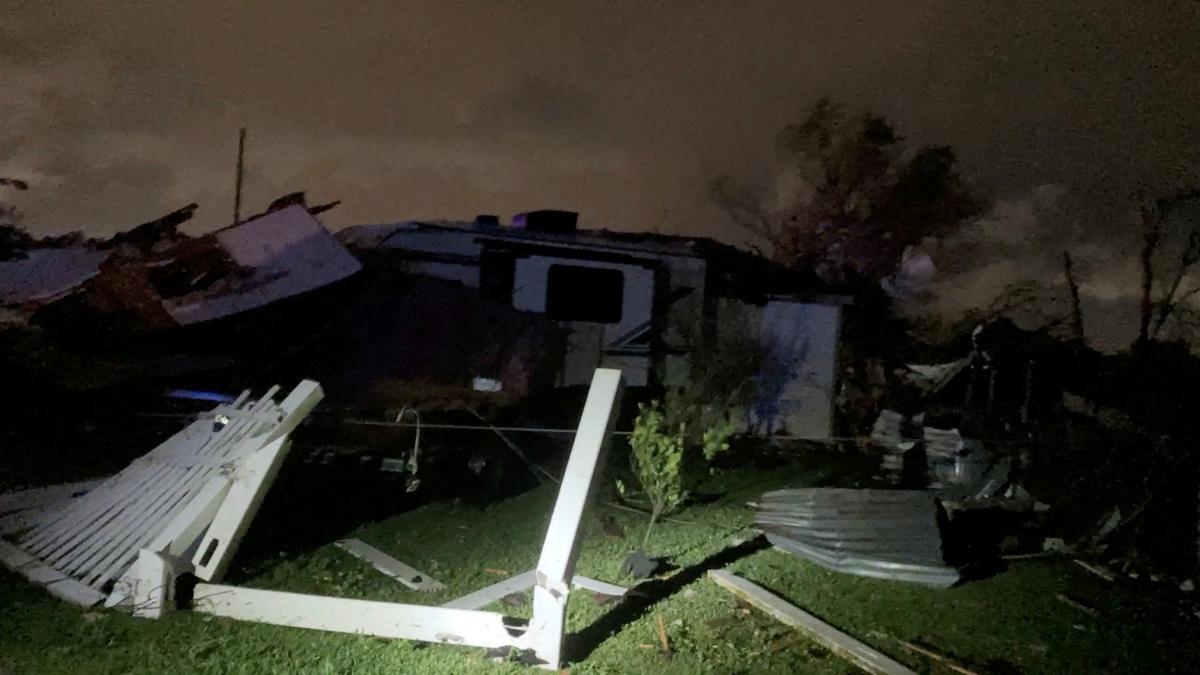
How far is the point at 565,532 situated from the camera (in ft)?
14.2

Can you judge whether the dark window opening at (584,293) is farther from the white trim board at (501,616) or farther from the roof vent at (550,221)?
the white trim board at (501,616)

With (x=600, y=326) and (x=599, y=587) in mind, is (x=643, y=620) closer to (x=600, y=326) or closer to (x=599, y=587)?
(x=599, y=587)

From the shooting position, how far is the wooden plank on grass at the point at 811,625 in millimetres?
4785

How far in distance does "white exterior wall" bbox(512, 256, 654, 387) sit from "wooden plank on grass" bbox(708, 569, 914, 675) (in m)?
8.77

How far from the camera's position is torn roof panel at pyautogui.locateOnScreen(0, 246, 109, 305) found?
35.4 feet

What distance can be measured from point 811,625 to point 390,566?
3255mm

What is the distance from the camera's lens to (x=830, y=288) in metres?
16.0

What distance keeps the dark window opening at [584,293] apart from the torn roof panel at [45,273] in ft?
23.1

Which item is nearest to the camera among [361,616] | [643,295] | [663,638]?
[361,616]

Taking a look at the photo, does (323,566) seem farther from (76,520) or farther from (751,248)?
(751,248)

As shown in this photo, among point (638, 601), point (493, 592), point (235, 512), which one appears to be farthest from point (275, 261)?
point (638, 601)

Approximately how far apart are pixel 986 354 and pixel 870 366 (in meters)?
7.01

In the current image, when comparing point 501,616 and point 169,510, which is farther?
point 169,510

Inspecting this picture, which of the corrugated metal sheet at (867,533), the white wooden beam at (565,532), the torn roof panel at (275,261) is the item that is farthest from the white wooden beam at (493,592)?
the torn roof panel at (275,261)
